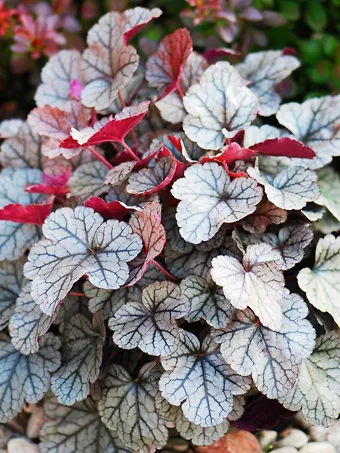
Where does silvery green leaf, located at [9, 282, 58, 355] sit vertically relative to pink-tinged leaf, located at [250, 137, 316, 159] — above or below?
below

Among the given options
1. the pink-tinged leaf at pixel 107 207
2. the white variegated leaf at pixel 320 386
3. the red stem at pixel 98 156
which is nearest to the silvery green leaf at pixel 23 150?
the red stem at pixel 98 156

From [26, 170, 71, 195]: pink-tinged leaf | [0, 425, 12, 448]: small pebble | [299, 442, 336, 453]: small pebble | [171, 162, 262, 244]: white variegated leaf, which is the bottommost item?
[299, 442, 336, 453]: small pebble

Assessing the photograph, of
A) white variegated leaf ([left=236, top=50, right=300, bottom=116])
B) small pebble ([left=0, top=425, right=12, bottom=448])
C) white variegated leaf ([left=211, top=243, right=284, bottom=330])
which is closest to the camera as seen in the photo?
white variegated leaf ([left=211, top=243, right=284, bottom=330])

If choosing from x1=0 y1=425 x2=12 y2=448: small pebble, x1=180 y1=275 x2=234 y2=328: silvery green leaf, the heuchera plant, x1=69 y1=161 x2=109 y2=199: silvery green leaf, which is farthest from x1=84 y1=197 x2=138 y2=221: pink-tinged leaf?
x1=0 y1=425 x2=12 y2=448: small pebble

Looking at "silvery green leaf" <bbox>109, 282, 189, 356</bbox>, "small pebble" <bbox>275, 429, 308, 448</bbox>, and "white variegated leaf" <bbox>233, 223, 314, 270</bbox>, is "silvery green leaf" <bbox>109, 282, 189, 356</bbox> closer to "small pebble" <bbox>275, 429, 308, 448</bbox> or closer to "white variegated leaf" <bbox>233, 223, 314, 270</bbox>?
"white variegated leaf" <bbox>233, 223, 314, 270</bbox>

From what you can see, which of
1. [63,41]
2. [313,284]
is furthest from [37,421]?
[63,41]
